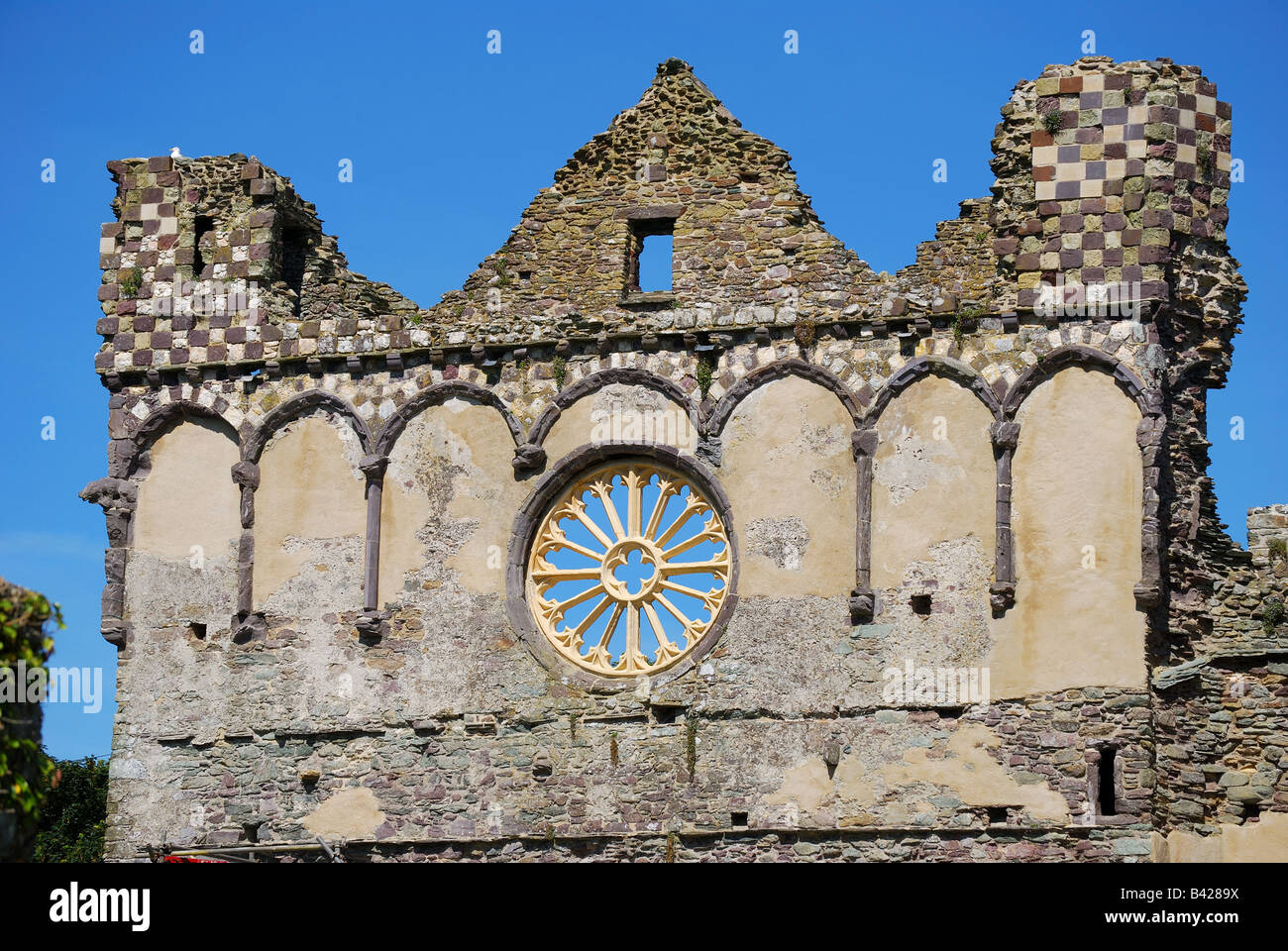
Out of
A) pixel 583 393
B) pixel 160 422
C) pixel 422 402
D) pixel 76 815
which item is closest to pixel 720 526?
pixel 583 393

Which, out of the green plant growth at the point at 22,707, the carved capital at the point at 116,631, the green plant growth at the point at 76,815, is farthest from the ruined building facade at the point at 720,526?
the green plant growth at the point at 76,815

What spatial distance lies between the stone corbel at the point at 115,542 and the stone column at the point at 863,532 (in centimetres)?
850

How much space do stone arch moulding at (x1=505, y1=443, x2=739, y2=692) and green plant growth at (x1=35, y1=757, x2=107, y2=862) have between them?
54.1 feet

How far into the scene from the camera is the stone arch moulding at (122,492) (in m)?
30.1

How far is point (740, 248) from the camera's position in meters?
29.5

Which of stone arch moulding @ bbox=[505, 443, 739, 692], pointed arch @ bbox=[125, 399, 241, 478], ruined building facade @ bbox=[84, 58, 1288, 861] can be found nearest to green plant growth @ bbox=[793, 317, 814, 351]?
ruined building facade @ bbox=[84, 58, 1288, 861]

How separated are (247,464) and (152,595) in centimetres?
187

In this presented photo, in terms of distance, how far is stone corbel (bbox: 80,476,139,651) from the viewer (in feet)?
98.5

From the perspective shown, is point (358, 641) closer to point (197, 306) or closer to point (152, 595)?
point (152, 595)

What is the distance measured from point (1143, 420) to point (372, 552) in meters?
8.58

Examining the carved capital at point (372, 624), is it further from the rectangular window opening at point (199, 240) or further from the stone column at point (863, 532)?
the stone column at point (863, 532)

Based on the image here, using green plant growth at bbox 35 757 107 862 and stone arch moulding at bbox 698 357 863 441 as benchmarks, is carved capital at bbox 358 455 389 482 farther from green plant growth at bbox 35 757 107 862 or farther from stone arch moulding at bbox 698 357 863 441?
green plant growth at bbox 35 757 107 862

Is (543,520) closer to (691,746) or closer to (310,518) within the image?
(310,518)
